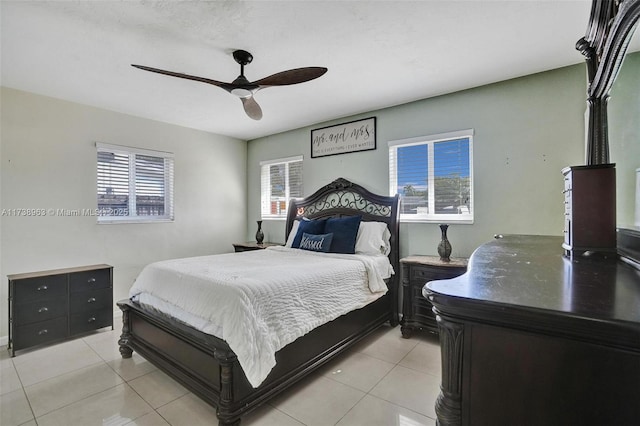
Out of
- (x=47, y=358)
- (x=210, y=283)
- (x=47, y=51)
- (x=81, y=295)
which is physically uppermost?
(x=47, y=51)

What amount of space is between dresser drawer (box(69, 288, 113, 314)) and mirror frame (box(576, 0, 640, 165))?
15.0ft

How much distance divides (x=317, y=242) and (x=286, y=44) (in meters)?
2.10

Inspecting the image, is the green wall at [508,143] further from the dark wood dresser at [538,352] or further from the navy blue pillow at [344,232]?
the dark wood dresser at [538,352]

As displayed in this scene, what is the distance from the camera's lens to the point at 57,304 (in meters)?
3.17

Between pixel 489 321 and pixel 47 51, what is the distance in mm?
3519

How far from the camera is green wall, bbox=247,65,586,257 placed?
9.04 ft

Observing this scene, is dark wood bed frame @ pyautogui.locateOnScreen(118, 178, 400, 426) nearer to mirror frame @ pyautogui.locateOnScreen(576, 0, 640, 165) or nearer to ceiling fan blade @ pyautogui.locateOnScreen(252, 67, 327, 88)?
ceiling fan blade @ pyautogui.locateOnScreen(252, 67, 327, 88)

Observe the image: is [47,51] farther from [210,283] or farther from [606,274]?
[606,274]

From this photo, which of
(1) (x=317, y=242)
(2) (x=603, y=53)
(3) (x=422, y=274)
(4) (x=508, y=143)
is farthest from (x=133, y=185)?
(2) (x=603, y=53)

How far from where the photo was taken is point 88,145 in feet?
12.1

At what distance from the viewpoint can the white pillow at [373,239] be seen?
11.4 ft

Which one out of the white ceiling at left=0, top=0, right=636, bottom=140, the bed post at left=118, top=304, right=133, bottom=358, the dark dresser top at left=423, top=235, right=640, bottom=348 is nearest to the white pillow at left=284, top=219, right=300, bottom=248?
the white ceiling at left=0, top=0, right=636, bottom=140

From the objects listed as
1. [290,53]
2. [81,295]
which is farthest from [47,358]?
[290,53]

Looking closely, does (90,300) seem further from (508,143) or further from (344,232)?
(508,143)
